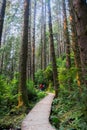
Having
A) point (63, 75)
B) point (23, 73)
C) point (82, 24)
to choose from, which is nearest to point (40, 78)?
point (23, 73)

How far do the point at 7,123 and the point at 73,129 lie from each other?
3135mm

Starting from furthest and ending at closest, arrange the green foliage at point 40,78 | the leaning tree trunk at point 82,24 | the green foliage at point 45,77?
1. the green foliage at point 40,78
2. the green foliage at point 45,77
3. the leaning tree trunk at point 82,24

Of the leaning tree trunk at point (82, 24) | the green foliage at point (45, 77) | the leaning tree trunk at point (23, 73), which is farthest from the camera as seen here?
the green foliage at point (45, 77)

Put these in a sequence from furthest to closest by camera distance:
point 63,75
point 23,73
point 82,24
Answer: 1. point 23,73
2. point 63,75
3. point 82,24

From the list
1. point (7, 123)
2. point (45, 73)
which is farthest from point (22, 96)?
point (45, 73)

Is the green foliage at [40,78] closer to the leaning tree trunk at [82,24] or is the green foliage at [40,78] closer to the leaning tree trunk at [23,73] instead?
the leaning tree trunk at [23,73]

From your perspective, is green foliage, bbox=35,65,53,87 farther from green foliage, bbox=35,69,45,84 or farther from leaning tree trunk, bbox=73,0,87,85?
leaning tree trunk, bbox=73,0,87,85

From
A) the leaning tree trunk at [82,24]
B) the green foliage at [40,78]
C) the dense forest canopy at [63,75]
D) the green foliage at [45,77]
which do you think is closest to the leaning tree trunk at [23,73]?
the dense forest canopy at [63,75]

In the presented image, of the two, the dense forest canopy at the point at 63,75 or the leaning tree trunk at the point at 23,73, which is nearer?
the dense forest canopy at the point at 63,75

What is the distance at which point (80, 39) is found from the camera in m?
3.41

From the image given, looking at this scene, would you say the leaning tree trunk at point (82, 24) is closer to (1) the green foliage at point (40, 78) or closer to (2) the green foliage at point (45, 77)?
(2) the green foliage at point (45, 77)

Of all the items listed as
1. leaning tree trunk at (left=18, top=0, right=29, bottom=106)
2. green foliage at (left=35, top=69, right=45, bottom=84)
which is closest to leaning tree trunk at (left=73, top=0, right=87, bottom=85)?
leaning tree trunk at (left=18, top=0, right=29, bottom=106)

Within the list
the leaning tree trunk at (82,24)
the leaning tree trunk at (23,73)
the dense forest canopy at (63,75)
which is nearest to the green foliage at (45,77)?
the dense forest canopy at (63,75)

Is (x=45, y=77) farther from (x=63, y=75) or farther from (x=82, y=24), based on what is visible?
(x=82, y=24)
